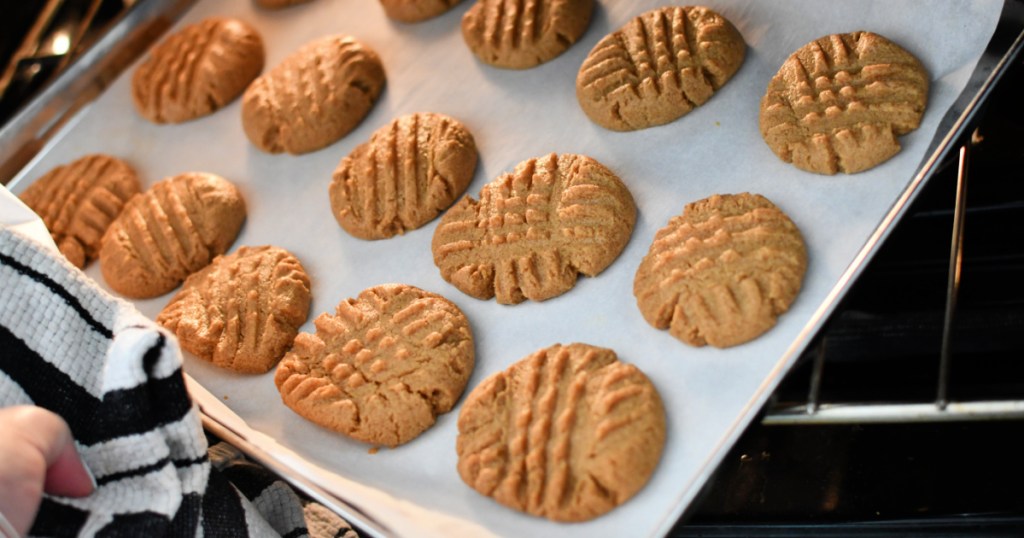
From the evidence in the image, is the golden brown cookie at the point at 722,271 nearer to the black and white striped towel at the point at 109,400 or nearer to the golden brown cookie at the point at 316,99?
the black and white striped towel at the point at 109,400

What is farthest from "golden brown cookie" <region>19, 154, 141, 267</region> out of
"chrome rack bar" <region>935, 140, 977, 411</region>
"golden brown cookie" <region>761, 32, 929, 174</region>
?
"chrome rack bar" <region>935, 140, 977, 411</region>

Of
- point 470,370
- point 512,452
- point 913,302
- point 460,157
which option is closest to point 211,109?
point 460,157

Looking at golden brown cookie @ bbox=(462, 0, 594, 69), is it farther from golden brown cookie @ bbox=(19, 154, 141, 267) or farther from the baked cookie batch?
golden brown cookie @ bbox=(19, 154, 141, 267)

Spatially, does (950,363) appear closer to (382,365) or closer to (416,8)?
(382,365)

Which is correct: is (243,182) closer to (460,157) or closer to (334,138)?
(334,138)

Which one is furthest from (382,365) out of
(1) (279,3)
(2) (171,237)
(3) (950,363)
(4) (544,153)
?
(1) (279,3)

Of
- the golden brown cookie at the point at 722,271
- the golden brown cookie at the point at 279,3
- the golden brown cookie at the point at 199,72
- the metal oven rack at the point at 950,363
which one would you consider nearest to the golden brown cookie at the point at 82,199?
the golden brown cookie at the point at 199,72
